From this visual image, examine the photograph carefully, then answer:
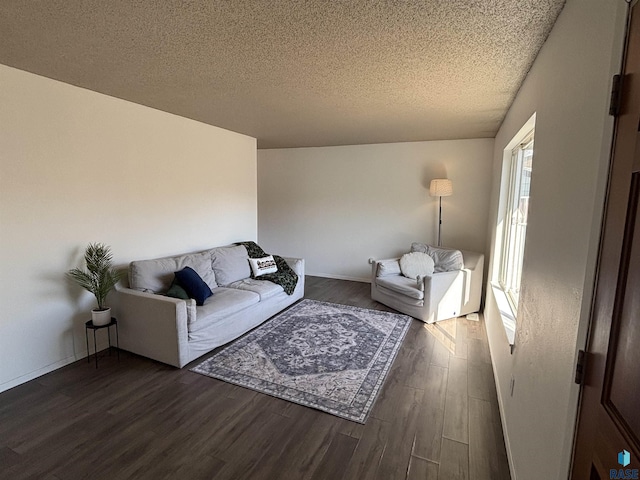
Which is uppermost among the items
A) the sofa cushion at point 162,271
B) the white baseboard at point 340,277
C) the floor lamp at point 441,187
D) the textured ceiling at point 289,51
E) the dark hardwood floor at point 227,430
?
the textured ceiling at point 289,51

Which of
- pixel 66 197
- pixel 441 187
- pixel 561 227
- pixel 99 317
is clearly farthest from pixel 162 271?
pixel 441 187

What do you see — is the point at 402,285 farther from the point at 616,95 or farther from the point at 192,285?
the point at 616,95

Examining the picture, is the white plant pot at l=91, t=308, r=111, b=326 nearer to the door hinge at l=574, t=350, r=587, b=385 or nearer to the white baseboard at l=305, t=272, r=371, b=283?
the door hinge at l=574, t=350, r=587, b=385

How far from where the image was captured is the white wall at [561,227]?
1054 mm

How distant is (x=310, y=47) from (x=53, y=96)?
2197mm

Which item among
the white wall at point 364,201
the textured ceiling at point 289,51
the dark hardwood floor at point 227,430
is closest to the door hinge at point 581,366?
the dark hardwood floor at point 227,430

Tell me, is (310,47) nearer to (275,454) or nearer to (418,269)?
(275,454)

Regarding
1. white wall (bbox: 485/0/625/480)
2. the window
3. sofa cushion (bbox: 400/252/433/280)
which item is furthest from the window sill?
sofa cushion (bbox: 400/252/433/280)

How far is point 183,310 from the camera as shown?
282cm

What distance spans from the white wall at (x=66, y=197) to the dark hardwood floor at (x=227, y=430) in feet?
1.23

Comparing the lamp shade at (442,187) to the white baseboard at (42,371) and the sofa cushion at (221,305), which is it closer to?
the sofa cushion at (221,305)

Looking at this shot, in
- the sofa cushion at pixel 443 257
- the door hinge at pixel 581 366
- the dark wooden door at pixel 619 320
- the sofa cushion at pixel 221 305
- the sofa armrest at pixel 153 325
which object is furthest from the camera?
the sofa cushion at pixel 443 257

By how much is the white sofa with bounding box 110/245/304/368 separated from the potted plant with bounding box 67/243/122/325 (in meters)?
0.16

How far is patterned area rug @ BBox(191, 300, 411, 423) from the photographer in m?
2.54
